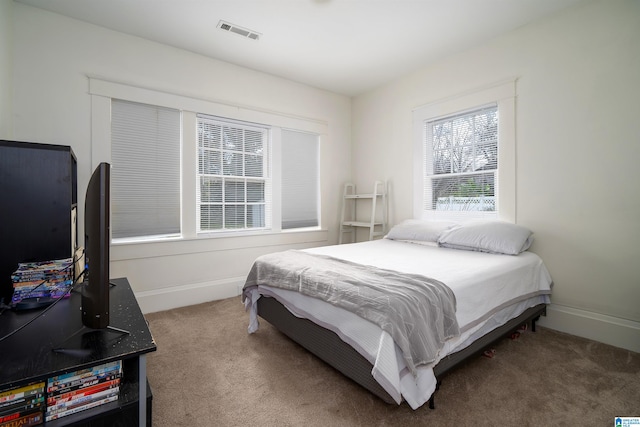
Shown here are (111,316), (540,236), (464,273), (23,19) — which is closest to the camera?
(111,316)

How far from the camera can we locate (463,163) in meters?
3.25

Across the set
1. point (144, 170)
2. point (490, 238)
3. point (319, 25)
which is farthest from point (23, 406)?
point (319, 25)

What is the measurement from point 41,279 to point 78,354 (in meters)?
0.79

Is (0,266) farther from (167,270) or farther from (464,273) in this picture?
(464,273)

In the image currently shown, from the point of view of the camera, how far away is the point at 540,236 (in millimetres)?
2688

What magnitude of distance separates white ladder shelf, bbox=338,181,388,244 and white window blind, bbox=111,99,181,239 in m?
2.25

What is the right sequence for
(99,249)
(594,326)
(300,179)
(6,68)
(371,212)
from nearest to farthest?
1. (99,249)
2. (6,68)
3. (594,326)
4. (300,179)
5. (371,212)

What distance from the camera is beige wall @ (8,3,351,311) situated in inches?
96.5

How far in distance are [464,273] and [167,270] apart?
2.77m

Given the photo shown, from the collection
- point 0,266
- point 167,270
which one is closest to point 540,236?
point 167,270

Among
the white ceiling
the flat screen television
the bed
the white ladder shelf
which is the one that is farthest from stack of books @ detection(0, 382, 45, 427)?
the white ladder shelf

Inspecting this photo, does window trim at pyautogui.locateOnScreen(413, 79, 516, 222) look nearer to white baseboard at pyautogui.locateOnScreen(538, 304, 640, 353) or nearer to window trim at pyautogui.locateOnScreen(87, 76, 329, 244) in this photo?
white baseboard at pyautogui.locateOnScreen(538, 304, 640, 353)

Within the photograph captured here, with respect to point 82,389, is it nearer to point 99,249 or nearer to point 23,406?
point 23,406

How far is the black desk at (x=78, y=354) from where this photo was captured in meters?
0.96
